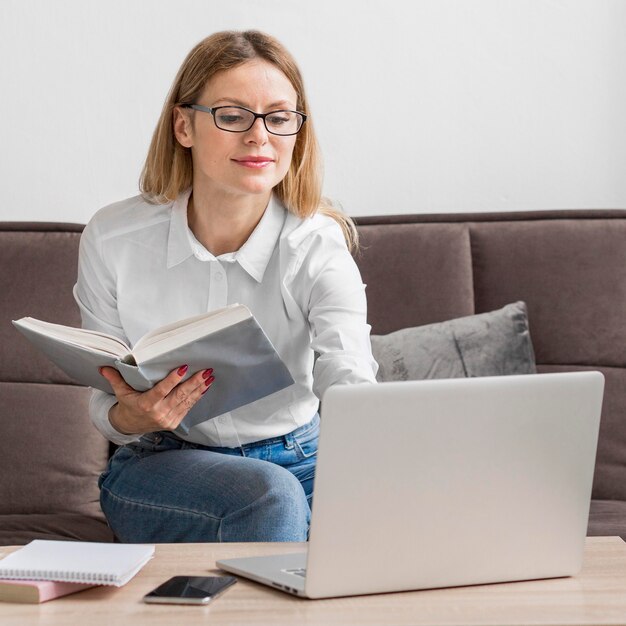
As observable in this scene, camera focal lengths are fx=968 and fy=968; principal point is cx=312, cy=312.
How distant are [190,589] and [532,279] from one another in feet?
4.44

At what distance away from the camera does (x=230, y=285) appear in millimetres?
1668

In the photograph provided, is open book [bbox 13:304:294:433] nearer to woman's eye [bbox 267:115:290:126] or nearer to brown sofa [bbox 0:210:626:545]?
woman's eye [bbox 267:115:290:126]

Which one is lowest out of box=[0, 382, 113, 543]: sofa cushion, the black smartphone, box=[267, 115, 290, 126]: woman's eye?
box=[0, 382, 113, 543]: sofa cushion

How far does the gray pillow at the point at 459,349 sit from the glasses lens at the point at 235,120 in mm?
624

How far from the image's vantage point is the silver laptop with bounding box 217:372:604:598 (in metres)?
0.91

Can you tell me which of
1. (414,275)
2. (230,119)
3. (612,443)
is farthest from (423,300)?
(230,119)

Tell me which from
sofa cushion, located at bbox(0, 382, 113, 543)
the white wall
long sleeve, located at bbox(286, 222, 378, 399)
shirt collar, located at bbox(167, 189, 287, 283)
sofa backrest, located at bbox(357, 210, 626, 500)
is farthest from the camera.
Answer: the white wall

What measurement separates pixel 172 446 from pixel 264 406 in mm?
169

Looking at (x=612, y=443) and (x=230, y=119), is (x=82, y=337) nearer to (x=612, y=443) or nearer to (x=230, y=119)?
(x=230, y=119)

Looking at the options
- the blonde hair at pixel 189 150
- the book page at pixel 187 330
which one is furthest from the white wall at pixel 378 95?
the book page at pixel 187 330

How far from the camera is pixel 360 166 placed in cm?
253

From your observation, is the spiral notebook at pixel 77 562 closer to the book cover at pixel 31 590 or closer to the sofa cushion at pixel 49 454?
the book cover at pixel 31 590

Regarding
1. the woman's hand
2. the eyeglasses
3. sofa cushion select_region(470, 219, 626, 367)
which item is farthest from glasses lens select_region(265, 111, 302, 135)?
sofa cushion select_region(470, 219, 626, 367)

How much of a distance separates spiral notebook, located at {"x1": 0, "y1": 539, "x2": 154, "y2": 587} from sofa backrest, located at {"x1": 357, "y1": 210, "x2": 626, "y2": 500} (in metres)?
1.14
